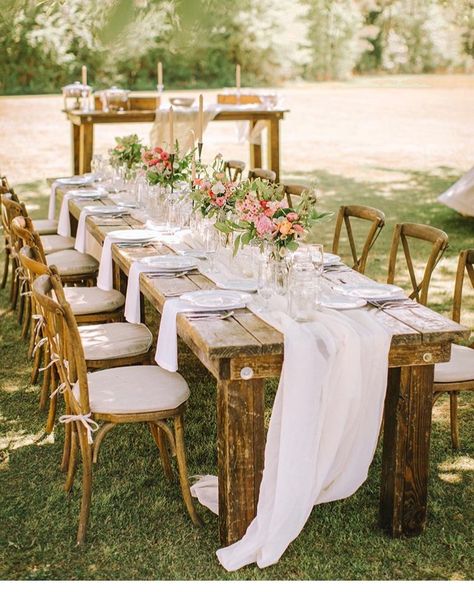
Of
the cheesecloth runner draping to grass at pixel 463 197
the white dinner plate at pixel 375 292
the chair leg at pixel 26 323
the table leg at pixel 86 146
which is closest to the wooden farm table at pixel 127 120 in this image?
the table leg at pixel 86 146

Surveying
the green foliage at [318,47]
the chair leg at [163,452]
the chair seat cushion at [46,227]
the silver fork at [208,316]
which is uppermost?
the green foliage at [318,47]

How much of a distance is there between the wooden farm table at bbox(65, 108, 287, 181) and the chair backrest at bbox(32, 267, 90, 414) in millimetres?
5257

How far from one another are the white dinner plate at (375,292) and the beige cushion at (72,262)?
7.48 ft

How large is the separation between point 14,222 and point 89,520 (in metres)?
1.53

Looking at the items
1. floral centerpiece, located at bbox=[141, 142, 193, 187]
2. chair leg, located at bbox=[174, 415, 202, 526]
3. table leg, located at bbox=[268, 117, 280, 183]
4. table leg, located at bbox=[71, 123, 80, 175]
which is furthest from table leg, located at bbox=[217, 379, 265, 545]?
table leg, located at bbox=[71, 123, 80, 175]

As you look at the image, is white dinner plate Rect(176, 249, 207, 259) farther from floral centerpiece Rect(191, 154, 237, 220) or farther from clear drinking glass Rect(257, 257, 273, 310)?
clear drinking glass Rect(257, 257, 273, 310)

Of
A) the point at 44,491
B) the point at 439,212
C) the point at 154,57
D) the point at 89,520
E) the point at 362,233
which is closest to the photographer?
the point at 89,520

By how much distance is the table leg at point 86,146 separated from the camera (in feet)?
28.5

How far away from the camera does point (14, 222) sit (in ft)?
13.6

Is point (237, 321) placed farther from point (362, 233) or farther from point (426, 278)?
point (362, 233)

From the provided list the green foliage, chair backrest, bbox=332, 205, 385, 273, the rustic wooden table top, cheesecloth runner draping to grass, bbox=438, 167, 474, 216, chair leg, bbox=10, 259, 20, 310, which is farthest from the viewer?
→ the green foliage

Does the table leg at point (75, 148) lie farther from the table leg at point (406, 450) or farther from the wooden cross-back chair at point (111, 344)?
the table leg at point (406, 450)

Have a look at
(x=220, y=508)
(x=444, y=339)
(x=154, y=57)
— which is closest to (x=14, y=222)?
(x=220, y=508)

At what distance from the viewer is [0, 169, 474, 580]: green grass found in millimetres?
2961
